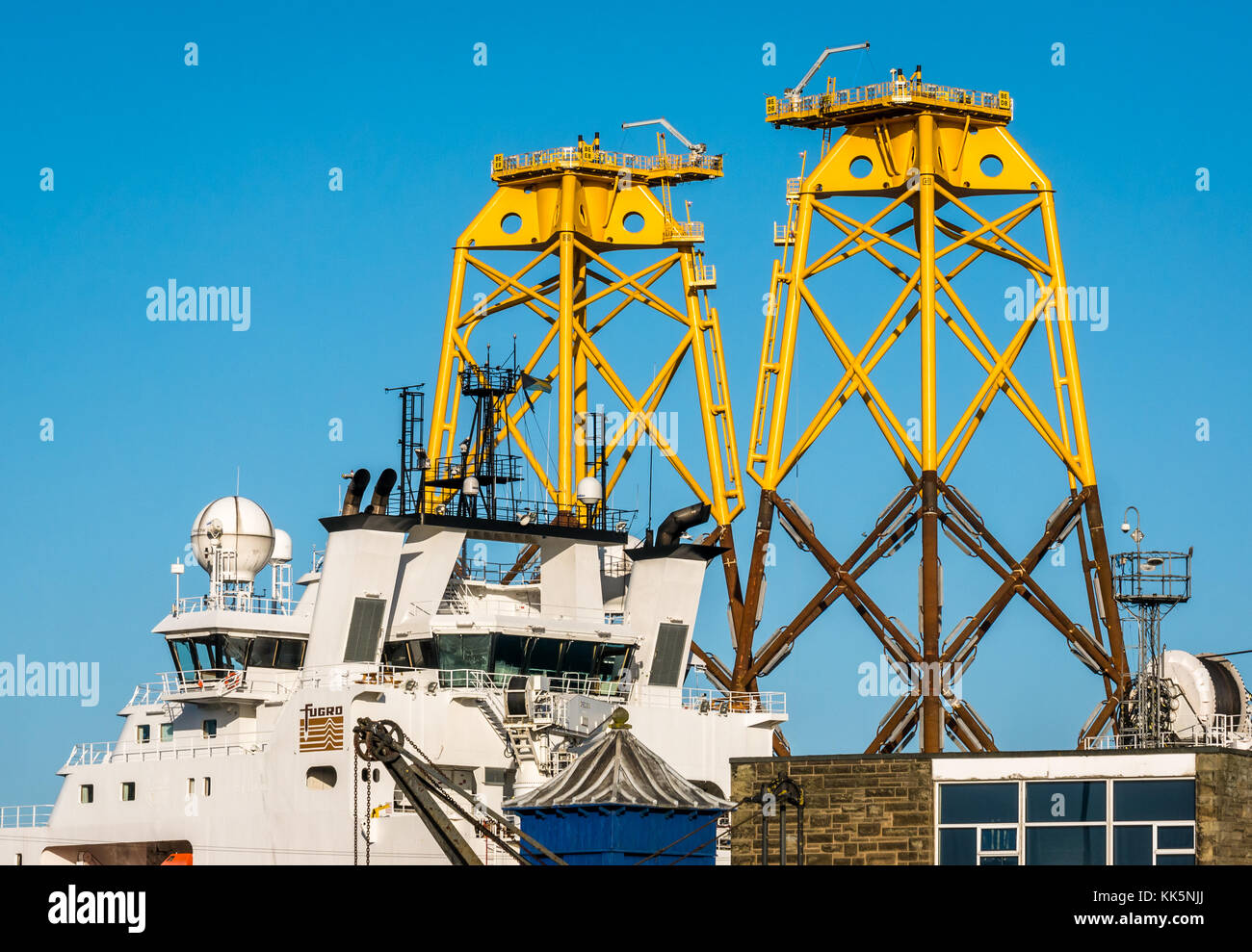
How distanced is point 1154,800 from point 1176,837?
0.81 metres

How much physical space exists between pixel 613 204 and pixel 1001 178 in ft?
43.1

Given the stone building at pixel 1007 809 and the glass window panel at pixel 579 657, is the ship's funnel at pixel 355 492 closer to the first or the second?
the glass window panel at pixel 579 657

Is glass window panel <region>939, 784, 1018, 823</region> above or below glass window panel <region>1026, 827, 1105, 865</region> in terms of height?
above

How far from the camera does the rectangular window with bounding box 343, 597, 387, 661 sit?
63688mm

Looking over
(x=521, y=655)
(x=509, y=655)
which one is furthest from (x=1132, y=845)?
(x=521, y=655)

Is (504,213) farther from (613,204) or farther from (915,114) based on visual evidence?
(915,114)

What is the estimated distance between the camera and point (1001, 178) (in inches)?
3051

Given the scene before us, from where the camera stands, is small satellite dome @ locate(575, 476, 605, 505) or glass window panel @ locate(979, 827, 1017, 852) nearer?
glass window panel @ locate(979, 827, 1017, 852)

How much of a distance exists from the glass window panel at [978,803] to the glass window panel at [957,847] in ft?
0.77

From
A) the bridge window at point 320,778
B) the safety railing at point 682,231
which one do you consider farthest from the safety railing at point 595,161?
the bridge window at point 320,778

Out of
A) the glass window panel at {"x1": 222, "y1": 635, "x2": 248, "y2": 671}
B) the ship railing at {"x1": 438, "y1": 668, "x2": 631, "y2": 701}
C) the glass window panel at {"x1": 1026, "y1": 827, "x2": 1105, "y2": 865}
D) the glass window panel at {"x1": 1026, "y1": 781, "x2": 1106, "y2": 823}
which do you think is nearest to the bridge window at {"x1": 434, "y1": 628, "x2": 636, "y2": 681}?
the ship railing at {"x1": 438, "y1": 668, "x2": 631, "y2": 701}

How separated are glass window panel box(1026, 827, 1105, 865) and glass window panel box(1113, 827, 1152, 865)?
27 centimetres

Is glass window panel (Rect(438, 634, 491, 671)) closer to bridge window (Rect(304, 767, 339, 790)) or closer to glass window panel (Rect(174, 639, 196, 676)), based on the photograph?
bridge window (Rect(304, 767, 339, 790))
